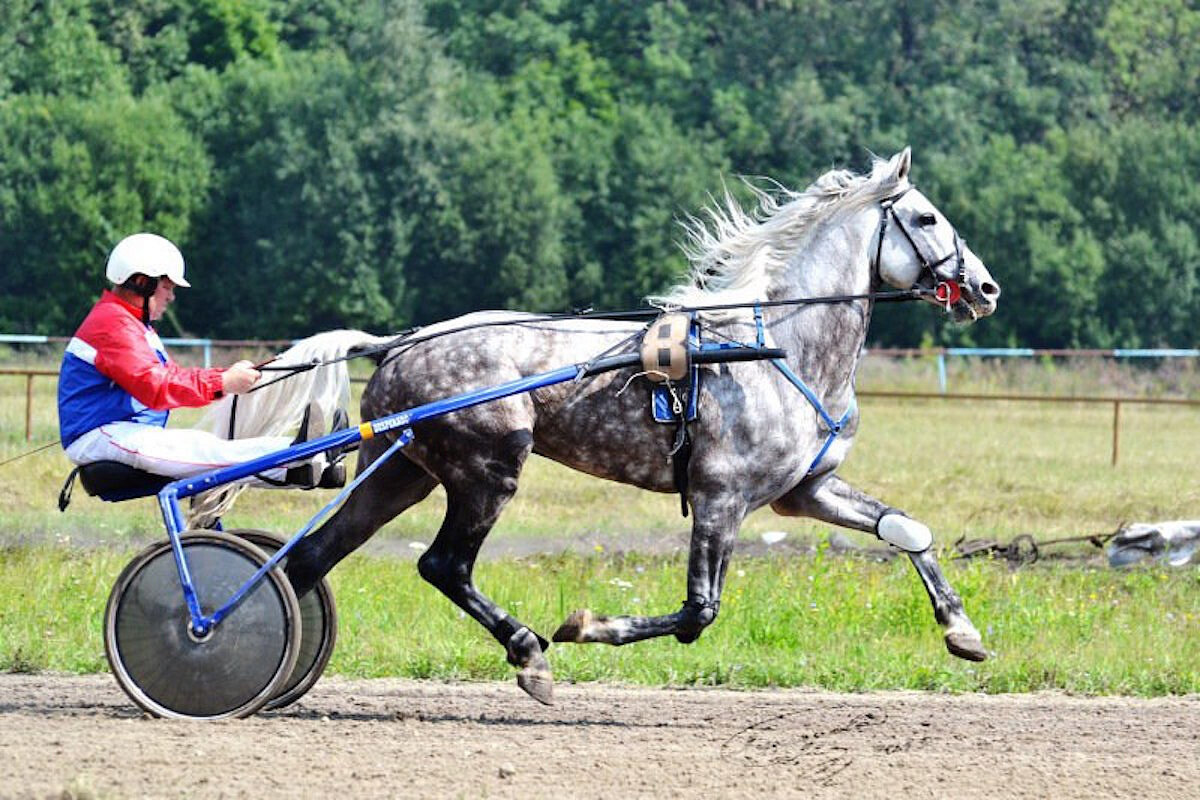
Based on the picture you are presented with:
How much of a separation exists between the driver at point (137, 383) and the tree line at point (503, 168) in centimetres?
3119

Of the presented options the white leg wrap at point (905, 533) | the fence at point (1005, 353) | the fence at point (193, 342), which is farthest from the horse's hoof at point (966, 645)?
the fence at point (1005, 353)

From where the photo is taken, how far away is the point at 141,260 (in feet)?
→ 24.2

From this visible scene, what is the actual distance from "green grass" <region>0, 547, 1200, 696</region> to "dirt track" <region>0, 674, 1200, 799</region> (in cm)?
27

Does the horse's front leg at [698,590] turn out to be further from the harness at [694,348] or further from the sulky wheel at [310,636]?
the sulky wheel at [310,636]

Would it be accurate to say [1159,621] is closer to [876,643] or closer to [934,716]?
[876,643]

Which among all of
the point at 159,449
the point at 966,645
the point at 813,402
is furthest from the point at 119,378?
the point at 966,645

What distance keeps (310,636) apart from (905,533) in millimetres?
2482

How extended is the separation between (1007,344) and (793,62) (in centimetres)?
1115

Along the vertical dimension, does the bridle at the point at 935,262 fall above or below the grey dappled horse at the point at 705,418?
above

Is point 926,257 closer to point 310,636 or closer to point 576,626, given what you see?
point 576,626

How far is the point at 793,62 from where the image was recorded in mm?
48344

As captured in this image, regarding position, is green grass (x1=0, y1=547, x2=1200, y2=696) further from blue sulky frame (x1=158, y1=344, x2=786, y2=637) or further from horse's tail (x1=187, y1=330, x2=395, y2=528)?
blue sulky frame (x1=158, y1=344, x2=786, y2=637)

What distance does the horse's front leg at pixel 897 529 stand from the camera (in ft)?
26.8

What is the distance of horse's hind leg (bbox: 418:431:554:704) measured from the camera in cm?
785
